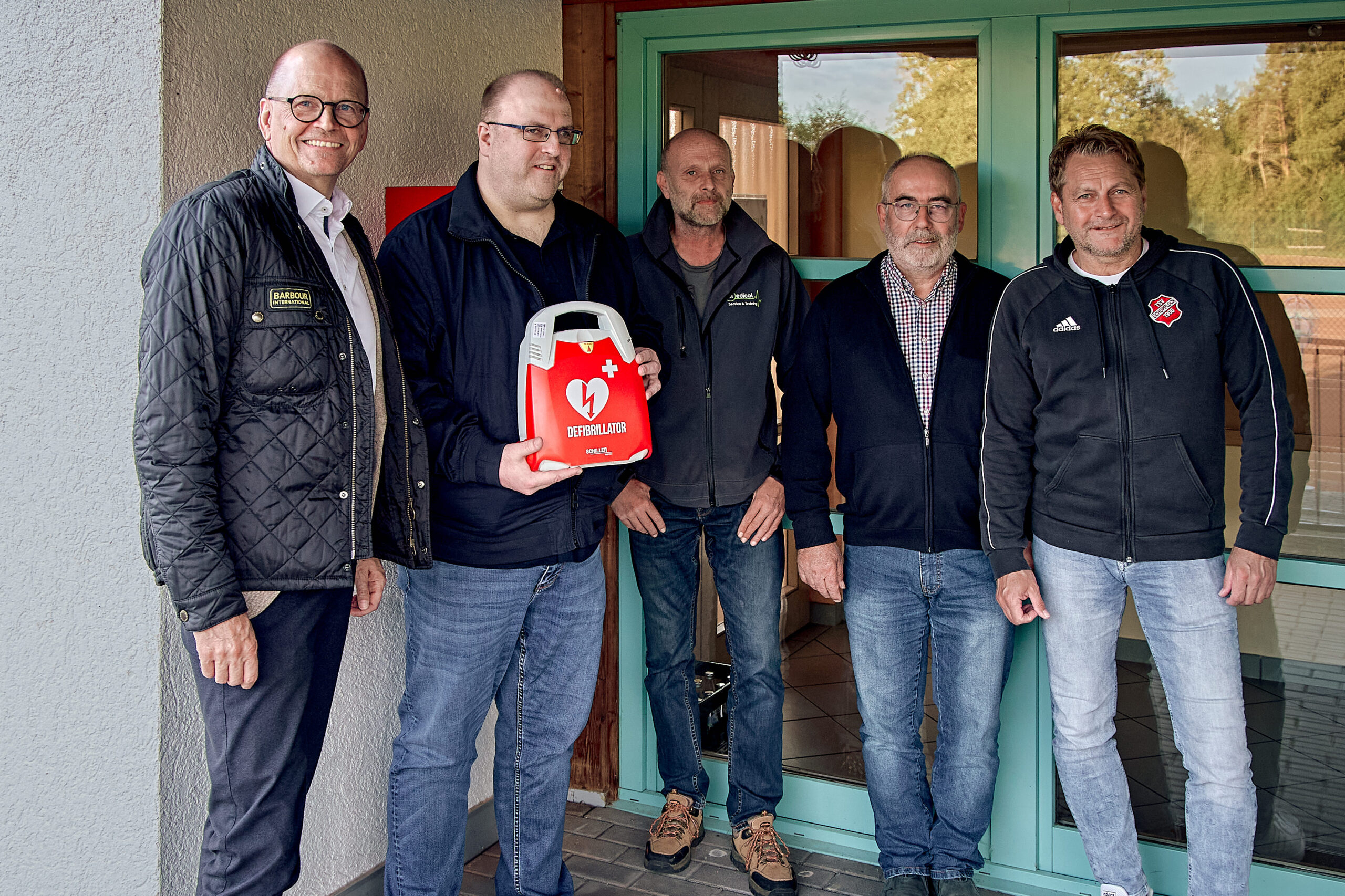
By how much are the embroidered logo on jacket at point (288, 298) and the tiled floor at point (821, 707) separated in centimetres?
188

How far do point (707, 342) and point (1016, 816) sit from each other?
5.25ft

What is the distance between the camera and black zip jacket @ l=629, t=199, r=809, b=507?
293cm

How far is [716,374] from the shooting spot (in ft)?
9.61

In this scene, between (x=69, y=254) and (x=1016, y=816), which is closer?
(x=69, y=254)

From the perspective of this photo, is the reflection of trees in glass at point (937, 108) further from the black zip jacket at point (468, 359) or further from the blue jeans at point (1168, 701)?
the black zip jacket at point (468, 359)

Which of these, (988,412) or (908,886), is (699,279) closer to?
(988,412)

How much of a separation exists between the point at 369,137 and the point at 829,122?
4.39 feet

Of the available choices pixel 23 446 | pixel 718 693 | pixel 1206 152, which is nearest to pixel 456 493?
pixel 23 446

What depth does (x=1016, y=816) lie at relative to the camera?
298cm

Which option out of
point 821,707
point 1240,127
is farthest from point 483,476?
point 1240,127

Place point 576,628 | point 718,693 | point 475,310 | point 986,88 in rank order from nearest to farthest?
point 475,310 → point 576,628 → point 986,88 → point 718,693

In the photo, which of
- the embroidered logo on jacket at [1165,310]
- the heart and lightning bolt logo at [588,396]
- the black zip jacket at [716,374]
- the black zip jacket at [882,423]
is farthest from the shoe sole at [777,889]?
the embroidered logo on jacket at [1165,310]

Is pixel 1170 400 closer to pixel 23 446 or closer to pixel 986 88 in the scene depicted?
pixel 986 88

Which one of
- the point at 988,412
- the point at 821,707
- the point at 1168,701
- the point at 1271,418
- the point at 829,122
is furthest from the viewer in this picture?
the point at 821,707
